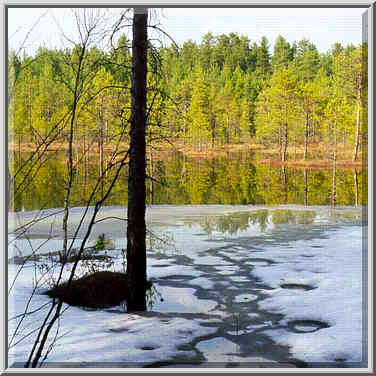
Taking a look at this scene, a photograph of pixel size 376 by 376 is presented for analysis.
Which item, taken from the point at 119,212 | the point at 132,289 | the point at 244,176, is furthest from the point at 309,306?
the point at 244,176

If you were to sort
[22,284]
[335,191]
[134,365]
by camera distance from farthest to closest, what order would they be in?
[335,191] < [22,284] < [134,365]

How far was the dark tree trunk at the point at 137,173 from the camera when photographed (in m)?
3.77

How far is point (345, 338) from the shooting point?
3.24m

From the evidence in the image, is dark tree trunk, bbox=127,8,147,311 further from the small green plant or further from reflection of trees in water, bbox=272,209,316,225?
reflection of trees in water, bbox=272,209,316,225

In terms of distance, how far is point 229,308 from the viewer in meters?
4.19

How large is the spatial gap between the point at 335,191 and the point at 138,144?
15.0m

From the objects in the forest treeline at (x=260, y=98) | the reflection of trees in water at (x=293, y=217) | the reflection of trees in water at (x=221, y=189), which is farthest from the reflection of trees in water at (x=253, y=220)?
the forest treeline at (x=260, y=98)

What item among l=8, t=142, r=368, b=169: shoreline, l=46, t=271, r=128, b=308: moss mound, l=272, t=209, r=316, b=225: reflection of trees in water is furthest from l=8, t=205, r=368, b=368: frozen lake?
l=8, t=142, r=368, b=169: shoreline

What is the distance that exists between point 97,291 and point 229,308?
4.22ft

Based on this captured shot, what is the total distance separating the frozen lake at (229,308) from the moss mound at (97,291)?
16 centimetres

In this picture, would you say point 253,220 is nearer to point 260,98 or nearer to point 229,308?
point 229,308

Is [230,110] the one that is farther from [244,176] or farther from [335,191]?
[335,191]

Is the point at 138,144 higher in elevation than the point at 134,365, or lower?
higher

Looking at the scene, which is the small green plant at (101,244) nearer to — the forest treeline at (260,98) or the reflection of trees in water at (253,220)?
the reflection of trees in water at (253,220)
